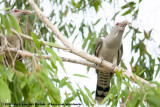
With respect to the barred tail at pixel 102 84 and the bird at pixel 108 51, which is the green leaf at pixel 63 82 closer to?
the bird at pixel 108 51

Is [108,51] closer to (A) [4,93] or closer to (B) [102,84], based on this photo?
A: (B) [102,84]

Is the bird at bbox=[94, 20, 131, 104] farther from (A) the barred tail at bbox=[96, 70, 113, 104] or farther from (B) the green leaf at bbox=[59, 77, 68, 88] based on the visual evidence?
(B) the green leaf at bbox=[59, 77, 68, 88]

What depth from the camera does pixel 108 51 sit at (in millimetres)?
3934

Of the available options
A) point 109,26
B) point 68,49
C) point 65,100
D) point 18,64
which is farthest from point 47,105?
point 109,26

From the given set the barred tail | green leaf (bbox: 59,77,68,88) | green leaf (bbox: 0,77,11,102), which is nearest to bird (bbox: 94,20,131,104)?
the barred tail

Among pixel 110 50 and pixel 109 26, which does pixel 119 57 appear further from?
pixel 109 26

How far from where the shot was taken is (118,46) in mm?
3918

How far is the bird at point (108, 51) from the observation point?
12.3 feet

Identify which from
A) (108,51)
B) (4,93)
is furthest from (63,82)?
Answer: (108,51)

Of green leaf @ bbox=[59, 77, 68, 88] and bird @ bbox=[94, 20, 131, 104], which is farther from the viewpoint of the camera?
bird @ bbox=[94, 20, 131, 104]

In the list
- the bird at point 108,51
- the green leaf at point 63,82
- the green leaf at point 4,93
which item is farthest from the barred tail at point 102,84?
the green leaf at point 4,93

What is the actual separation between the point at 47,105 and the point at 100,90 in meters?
2.01

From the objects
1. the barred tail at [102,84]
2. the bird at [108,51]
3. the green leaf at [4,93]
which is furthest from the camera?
the barred tail at [102,84]

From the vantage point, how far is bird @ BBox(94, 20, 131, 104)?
12.3 ft
